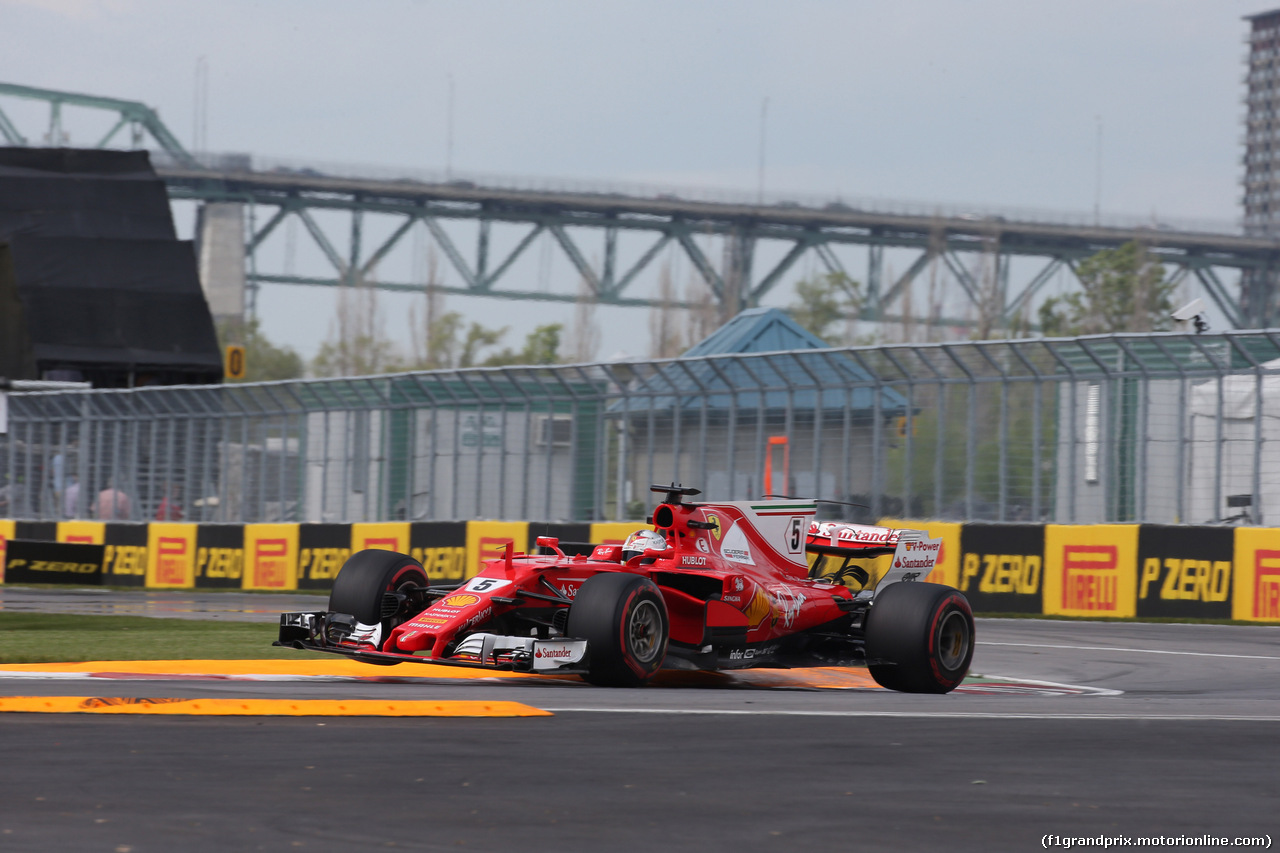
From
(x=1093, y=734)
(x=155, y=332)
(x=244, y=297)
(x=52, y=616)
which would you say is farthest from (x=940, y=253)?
(x=1093, y=734)

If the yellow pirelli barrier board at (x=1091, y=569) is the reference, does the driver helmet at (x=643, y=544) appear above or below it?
above

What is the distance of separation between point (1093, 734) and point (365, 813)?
3.86 metres

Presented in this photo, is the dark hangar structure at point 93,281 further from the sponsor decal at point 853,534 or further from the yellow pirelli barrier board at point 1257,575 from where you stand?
the sponsor decal at point 853,534

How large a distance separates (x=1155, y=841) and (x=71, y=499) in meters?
29.3

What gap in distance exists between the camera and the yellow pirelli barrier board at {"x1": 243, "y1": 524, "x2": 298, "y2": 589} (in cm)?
2583

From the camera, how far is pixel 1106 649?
1438 centimetres

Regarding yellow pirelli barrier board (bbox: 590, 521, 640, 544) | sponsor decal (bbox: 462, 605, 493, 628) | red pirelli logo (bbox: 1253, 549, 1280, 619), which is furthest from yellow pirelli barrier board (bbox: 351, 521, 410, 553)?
sponsor decal (bbox: 462, 605, 493, 628)

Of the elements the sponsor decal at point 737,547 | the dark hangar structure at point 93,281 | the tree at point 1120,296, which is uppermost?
the tree at point 1120,296

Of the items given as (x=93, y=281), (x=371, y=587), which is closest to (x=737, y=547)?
(x=371, y=587)

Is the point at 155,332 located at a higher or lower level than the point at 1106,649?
higher

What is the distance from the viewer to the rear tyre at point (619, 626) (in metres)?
9.56

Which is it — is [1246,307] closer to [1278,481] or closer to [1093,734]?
[1278,481]

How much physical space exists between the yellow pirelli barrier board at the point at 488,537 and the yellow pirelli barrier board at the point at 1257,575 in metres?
9.58

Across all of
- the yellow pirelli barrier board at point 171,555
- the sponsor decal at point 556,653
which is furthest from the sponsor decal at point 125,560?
the sponsor decal at point 556,653
